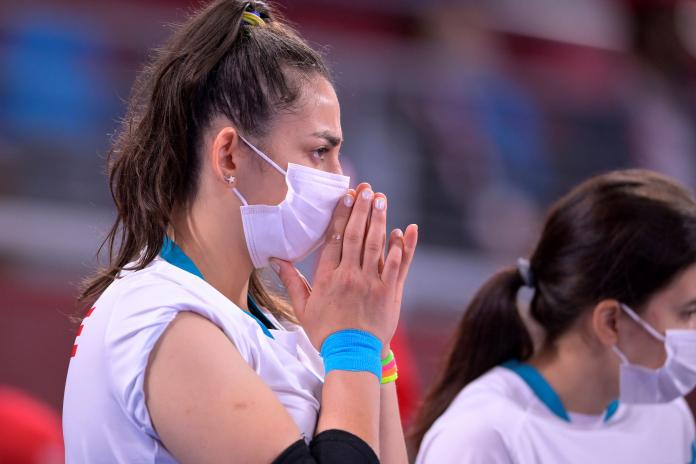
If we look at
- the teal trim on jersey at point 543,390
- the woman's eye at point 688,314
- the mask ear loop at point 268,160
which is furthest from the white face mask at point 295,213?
the woman's eye at point 688,314

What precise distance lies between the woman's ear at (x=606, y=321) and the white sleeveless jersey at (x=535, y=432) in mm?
172

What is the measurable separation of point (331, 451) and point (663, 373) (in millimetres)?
1129

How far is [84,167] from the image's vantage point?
220 inches

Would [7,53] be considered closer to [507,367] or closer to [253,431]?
[507,367]

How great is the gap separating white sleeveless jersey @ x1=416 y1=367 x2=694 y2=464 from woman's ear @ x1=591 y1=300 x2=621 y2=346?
0.17 meters

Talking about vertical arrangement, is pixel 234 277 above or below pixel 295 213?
below

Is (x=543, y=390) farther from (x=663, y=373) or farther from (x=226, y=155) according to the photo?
(x=226, y=155)

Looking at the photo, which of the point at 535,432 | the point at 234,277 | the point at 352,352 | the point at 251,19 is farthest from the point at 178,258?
the point at 535,432

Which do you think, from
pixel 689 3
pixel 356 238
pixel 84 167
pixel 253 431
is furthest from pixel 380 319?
pixel 689 3

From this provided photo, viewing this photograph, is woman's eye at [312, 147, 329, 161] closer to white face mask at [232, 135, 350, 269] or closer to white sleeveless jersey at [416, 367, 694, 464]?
white face mask at [232, 135, 350, 269]

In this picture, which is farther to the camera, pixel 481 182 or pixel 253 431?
pixel 481 182

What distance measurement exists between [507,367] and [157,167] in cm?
107

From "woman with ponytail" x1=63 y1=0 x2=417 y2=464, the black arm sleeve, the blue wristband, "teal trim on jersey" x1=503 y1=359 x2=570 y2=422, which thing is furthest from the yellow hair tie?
"teal trim on jersey" x1=503 y1=359 x2=570 y2=422

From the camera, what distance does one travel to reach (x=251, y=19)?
179 centimetres
